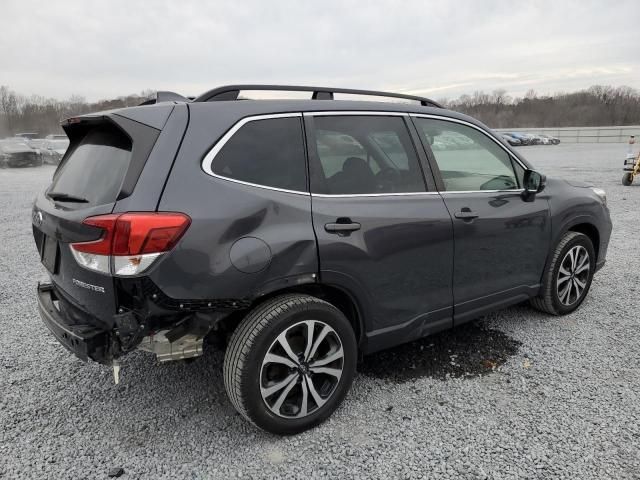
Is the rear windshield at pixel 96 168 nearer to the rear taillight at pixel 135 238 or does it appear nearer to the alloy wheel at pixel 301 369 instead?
the rear taillight at pixel 135 238

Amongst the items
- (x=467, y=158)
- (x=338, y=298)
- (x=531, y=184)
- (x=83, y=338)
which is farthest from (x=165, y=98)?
(x=531, y=184)

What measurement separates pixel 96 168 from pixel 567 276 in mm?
3742

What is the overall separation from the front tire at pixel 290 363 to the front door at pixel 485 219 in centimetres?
104

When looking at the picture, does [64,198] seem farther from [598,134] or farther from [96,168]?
[598,134]

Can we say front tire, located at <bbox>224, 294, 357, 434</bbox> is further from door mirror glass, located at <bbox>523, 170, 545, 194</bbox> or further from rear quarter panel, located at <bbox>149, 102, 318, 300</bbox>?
door mirror glass, located at <bbox>523, 170, 545, 194</bbox>

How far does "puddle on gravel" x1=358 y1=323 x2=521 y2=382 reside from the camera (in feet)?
10.8

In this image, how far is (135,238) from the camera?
2.17 m

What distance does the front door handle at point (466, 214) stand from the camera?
316cm

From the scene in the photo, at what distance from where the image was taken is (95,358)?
7.75 feet

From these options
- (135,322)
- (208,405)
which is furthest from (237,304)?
(208,405)

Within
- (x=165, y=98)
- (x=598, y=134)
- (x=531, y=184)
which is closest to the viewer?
(x=165, y=98)

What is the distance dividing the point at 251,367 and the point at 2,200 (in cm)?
A: 1298

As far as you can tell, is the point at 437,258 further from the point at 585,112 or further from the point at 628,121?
the point at 585,112

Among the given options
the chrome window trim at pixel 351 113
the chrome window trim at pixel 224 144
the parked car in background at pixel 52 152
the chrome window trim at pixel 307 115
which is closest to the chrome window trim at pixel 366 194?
the chrome window trim at pixel 307 115
